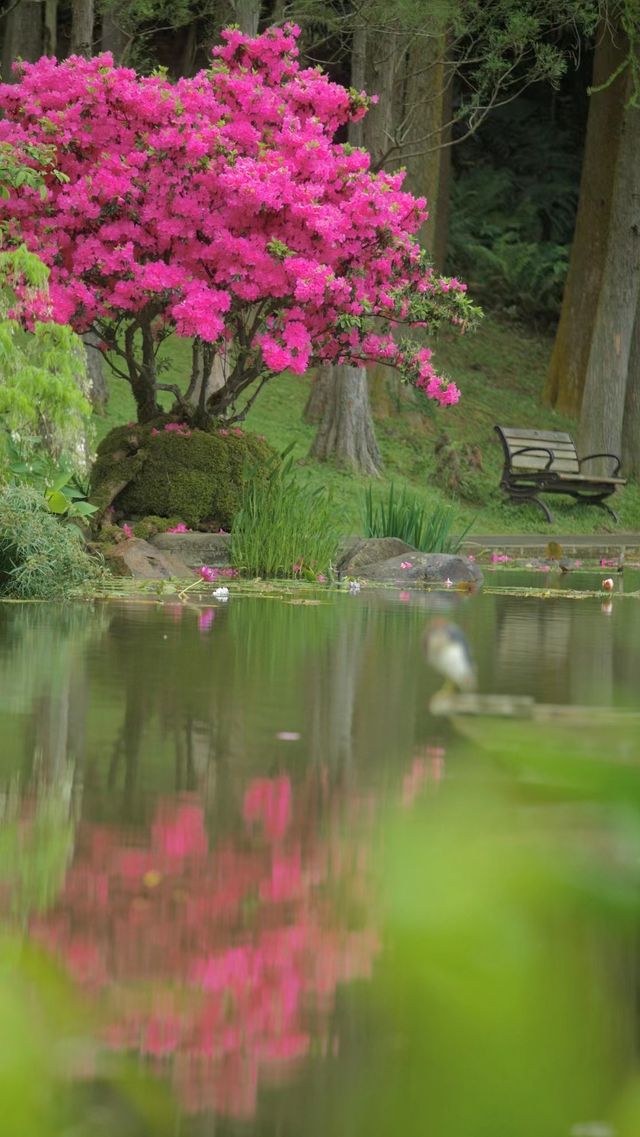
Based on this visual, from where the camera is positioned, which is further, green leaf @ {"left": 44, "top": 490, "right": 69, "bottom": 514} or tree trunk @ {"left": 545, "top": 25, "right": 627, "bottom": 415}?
tree trunk @ {"left": 545, "top": 25, "right": 627, "bottom": 415}

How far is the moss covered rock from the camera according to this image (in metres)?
15.1

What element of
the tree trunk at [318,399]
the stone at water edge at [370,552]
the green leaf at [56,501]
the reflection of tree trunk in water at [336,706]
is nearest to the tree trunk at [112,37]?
the tree trunk at [318,399]

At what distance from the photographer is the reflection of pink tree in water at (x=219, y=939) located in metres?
2.59

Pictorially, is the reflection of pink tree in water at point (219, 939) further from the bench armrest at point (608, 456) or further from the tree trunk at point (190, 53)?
the tree trunk at point (190, 53)

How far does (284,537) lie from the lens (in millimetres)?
13977

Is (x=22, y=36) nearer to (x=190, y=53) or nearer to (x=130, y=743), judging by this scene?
(x=190, y=53)

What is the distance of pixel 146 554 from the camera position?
1375 centimetres

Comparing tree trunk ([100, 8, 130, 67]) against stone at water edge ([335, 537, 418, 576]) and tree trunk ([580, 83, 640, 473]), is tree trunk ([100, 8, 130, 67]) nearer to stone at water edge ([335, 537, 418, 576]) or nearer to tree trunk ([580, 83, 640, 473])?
tree trunk ([580, 83, 640, 473])

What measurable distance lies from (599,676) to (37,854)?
166 inches

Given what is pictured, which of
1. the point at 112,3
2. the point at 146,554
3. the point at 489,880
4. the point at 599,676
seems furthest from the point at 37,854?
the point at 112,3

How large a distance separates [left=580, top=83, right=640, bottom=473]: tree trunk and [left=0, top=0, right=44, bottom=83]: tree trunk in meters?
11.2

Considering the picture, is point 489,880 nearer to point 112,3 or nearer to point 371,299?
point 371,299

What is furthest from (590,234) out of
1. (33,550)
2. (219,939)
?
(219,939)

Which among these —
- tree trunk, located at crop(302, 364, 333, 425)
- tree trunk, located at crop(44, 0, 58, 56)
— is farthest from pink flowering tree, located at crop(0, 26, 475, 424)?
tree trunk, located at crop(44, 0, 58, 56)
